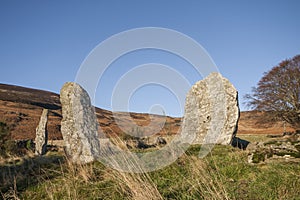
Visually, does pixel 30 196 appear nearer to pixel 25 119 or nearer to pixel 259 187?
pixel 259 187

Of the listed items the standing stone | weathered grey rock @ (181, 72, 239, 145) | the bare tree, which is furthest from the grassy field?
the bare tree

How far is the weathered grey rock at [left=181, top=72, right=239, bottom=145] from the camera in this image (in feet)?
35.7

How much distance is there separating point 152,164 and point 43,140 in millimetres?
9191

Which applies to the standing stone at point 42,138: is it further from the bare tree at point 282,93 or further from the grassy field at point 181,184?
the bare tree at point 282,93

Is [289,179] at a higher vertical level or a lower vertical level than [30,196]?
higher

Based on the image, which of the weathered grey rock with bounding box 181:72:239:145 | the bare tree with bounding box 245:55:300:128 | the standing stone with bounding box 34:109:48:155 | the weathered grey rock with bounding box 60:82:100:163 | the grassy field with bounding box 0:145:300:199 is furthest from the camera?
the bare tree with bounding box 245:55:300:128

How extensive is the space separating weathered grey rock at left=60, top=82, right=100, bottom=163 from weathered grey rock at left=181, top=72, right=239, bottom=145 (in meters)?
4.84

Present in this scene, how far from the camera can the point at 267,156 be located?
5.82m

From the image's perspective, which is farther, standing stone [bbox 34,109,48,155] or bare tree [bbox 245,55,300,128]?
bare tree [bbox 245,55,300,128]

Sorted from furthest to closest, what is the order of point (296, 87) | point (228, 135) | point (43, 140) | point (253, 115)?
point (253, 115), point (296, 87), point (43, 140), point (228, 135)

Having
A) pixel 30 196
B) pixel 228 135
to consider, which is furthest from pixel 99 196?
pixel 228 135

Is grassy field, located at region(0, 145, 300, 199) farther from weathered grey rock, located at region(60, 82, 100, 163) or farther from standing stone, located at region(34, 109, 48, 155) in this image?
standing stone, located at region(34, 109, 48, 155)

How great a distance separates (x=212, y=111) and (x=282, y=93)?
14.4 m

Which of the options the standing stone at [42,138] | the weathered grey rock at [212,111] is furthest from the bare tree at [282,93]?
the standing stone at [42,138]
